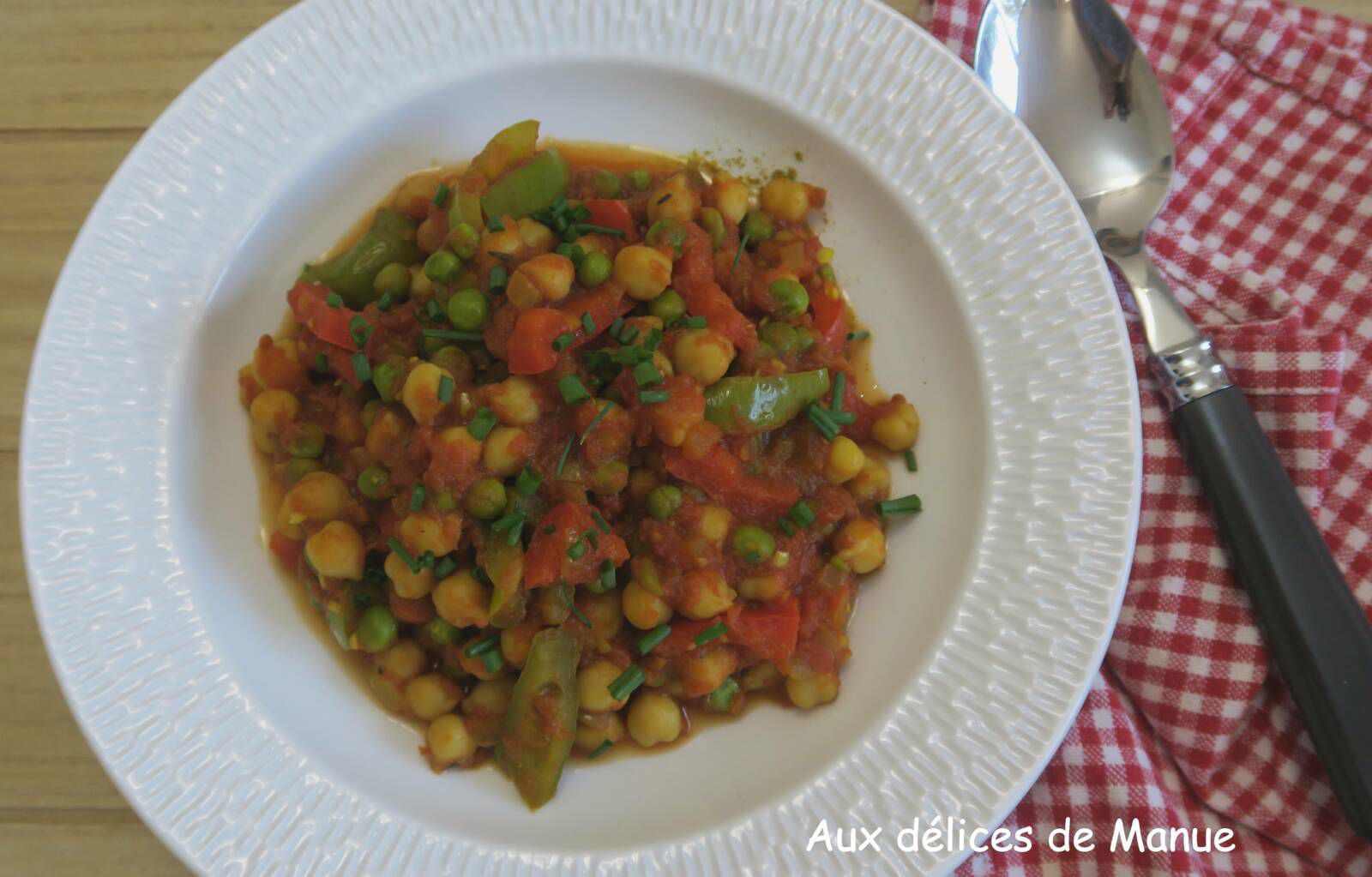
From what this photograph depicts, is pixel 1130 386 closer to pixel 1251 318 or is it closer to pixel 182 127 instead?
pixel 1251 318

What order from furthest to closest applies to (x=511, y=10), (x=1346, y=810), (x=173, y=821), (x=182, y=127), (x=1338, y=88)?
(x=1338, y=88), (x=511, y=10), (x=182, y=127), (x=1346, y=810), (x=173, y=821)

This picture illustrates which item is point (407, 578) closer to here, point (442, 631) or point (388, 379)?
point (442, 631)

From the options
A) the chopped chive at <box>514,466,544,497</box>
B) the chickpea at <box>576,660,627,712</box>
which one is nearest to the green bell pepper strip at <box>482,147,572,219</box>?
the chopped chive at <box>514,466,544,497</box>

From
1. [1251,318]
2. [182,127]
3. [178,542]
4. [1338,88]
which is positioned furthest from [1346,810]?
[182,127]

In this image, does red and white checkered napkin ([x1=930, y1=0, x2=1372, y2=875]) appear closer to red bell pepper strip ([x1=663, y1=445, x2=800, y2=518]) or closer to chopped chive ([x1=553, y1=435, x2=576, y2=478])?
red bell pepper strip ([x1=663, y1=445, x2=800, y2=518])

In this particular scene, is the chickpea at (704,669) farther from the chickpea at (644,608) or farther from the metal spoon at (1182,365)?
the metal spoon at (1182,365)

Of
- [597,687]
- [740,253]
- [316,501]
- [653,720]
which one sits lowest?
[653,720]

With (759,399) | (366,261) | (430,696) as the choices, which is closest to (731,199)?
(759,399)
